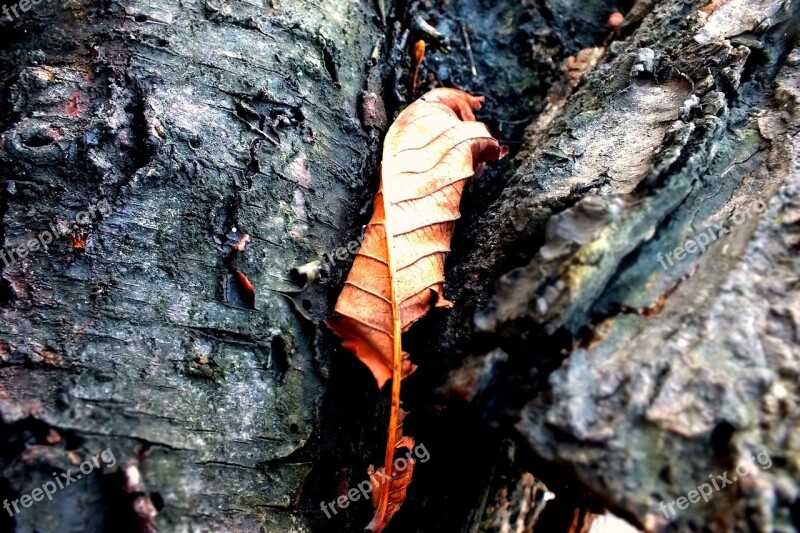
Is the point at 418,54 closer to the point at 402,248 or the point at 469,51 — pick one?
the point at 469,51

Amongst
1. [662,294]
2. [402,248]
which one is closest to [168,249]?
[402,248]

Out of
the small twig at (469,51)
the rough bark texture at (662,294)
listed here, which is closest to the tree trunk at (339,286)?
the rough bark texture at (662,294)

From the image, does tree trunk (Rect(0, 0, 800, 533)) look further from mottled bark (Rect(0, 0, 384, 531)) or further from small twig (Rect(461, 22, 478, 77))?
small twig (Rect(461, 22, 478, 77))

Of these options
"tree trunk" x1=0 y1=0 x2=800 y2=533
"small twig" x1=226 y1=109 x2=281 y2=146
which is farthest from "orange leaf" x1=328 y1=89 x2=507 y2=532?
"small twig" x1=226 y1=109 x2=281 y2=146

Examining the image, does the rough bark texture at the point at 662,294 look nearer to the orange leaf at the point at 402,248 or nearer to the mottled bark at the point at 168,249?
the orange leaf at the point at 402,248

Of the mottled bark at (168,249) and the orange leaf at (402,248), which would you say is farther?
the orange leaf at (402,248)

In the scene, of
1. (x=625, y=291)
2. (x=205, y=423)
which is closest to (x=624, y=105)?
(x=625, y=291)
